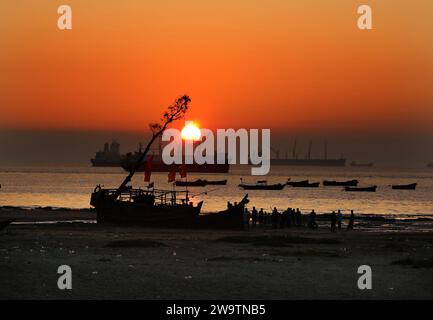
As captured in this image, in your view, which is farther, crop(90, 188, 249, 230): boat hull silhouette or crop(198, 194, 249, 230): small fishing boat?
crop(90, 188, 249, 230): boat hull silhouette

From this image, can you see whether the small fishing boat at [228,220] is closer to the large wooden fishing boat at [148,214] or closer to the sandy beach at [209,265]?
the large wooden fishing boat at [148,214]

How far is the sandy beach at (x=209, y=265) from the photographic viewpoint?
23.1m

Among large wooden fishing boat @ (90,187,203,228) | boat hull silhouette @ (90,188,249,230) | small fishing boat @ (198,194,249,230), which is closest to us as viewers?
small fishing boat @ (198,194,249,230)

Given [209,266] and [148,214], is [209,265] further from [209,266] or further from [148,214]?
[148,214]

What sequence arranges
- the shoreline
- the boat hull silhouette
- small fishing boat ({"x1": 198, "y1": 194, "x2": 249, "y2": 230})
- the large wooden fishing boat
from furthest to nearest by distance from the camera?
the large wooden fishing boat → the boat hull silhouette → small fishing boat ({"x1": 198, "y1": 194, "x2": 249, "y2": 230}) → the shoreline

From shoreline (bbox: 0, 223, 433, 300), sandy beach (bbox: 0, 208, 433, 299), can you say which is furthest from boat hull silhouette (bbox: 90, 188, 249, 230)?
shoreline (bbox: 0, 223, 433, 300)

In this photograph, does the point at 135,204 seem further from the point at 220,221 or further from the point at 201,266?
the point at 201,266

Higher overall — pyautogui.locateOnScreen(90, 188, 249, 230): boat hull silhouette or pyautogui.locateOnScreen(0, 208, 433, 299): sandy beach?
pyautogui.locateOnScreen(90, 188, 249, 230): boat hull silhouette

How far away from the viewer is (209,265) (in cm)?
2939

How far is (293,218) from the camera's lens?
188 ft

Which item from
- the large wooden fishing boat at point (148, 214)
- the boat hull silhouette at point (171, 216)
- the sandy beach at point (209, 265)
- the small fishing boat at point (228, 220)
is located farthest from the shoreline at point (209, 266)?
the large wooden fishing boat at point (148, 214)

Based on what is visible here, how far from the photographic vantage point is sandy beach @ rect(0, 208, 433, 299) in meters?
23.1

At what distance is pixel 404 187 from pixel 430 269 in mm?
175687

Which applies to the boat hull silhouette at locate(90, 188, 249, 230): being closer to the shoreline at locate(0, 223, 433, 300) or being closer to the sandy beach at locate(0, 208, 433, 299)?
the sandy beach at locate(0, 208, 433, 299)
